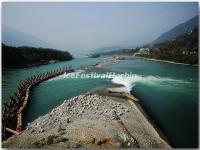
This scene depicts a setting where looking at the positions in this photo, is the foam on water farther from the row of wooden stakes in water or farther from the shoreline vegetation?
the row of wooden stakes in water

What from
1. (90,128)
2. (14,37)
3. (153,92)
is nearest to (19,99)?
(14,37)

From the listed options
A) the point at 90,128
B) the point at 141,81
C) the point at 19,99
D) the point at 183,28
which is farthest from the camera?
the point at 141,81

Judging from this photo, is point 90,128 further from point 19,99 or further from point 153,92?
point 153,92

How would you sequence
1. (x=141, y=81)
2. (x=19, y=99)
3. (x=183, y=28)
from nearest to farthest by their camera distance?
(x=183, y=28), (x=19, y=99), (x=141, y=81)

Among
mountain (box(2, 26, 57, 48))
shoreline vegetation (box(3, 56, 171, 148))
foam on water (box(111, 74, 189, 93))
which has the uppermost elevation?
mountain (box(2, 26, 57, 48))

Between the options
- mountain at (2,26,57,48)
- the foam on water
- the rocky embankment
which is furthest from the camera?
the foam on water

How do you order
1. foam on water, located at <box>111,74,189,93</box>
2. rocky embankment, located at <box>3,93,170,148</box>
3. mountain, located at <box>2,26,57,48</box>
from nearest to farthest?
1. rocky embankment, located at <box>3,93,170,148</box>
2. mountain, located at <box>2,26,57,48</box>
3. foam on water, located at <box>111,74,189,93</box>

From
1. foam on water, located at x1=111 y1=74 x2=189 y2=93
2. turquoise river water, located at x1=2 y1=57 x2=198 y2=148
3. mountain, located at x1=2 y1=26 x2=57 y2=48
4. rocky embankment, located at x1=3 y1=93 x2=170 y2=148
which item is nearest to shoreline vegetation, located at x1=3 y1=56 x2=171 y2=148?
rocky embankment, located at x1=3 y1=93 x2=170 y2=148
